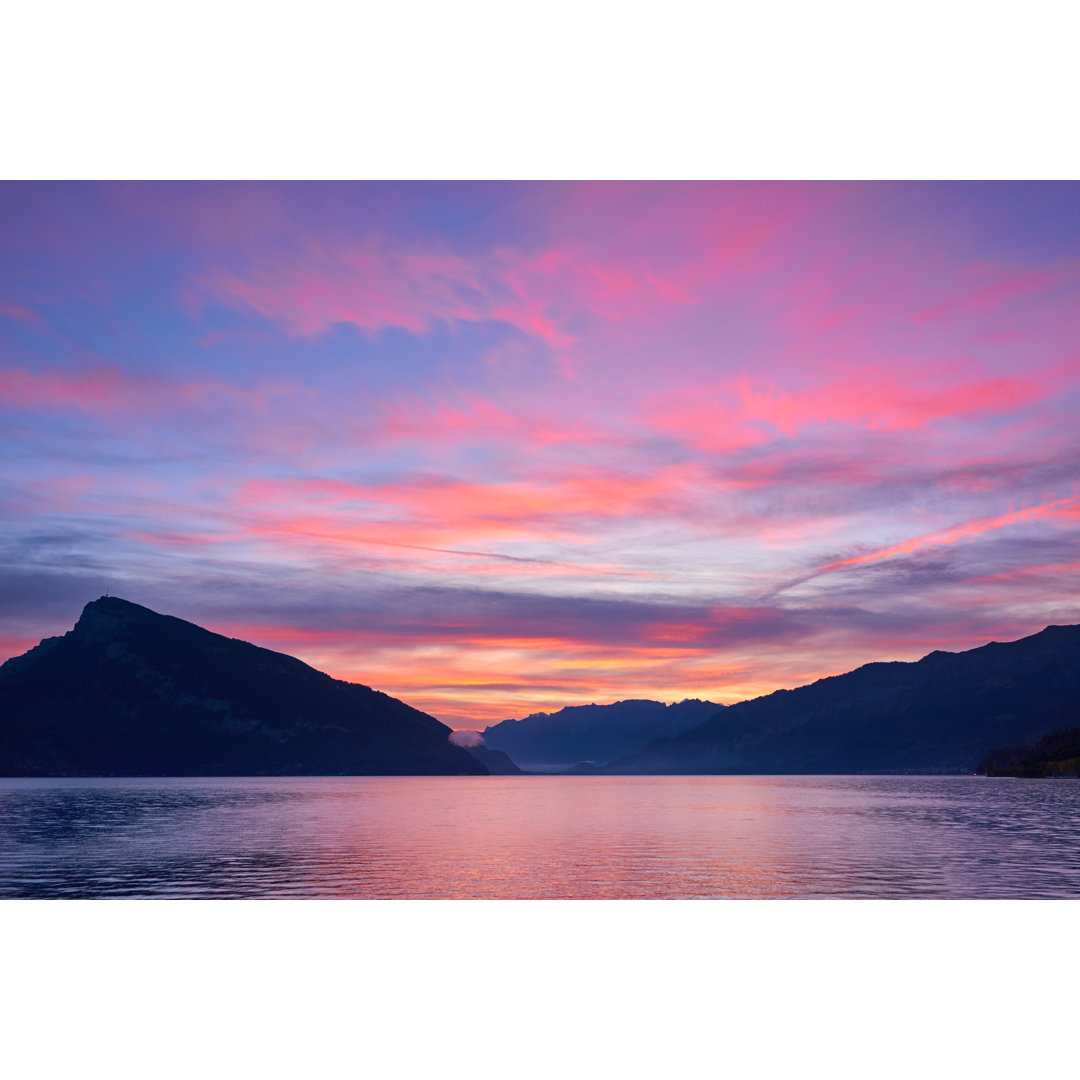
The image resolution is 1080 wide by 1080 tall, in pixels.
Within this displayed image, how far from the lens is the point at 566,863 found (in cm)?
5325
